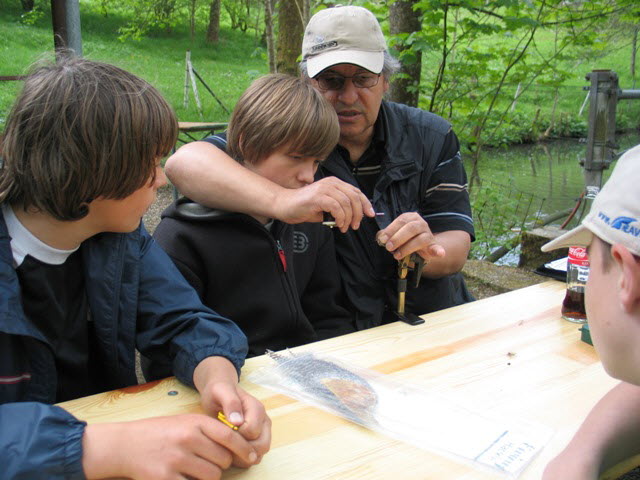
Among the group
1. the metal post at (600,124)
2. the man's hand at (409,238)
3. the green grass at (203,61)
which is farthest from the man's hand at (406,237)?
the green grass at (203,61)

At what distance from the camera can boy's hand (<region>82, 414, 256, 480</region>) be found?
104 cm

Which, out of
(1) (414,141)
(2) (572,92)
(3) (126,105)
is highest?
(3) (126,105)

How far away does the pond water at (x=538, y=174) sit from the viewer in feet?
25.0

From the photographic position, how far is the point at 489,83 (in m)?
5.48

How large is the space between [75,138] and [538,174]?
11.5 meters

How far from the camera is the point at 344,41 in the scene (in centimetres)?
231

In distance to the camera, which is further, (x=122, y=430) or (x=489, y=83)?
(x=489, y=83)

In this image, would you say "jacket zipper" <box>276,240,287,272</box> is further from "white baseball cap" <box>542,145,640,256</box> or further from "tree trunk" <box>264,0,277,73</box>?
"tree trunk" <box>264,0,277,73</box>

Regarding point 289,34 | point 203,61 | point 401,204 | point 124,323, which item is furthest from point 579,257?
point 203,61

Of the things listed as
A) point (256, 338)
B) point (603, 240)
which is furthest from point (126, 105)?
point (603, 240)

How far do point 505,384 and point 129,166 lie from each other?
3.45 ft

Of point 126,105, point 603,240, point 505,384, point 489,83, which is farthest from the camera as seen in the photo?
point 489,83

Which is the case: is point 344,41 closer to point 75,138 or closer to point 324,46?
point 324,46

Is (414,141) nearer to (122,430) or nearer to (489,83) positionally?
(122,430)
